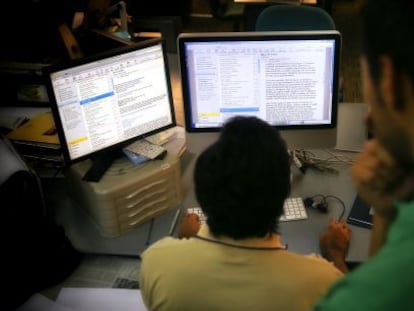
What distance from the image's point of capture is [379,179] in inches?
45.4

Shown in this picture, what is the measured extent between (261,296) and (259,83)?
0.86m

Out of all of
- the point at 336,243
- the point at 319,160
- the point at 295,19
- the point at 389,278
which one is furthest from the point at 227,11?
the point at 389,278

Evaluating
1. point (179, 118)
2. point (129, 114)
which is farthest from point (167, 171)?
point (179, 118)

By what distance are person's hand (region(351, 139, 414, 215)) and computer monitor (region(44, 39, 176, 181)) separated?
79cm

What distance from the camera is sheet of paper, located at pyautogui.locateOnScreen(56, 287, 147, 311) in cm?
150

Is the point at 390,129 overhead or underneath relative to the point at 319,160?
overhead

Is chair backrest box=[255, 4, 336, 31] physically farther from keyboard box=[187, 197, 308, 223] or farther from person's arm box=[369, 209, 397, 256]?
person's arm box=[369, 209, 397, 256]

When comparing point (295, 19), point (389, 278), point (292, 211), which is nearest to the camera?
point (389, 278)

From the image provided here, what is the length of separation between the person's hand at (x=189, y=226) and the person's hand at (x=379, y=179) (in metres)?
0.57

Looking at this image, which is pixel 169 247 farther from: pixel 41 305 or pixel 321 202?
pixel 321 202

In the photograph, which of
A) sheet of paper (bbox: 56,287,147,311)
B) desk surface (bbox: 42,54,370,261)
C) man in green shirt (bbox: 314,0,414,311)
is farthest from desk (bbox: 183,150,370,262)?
→ man in green shirt (bbox: 314,0,414,311)

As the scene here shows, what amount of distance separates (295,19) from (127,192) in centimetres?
142

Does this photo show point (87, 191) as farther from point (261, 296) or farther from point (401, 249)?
point (401, 249)

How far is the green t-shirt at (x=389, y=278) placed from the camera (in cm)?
74
